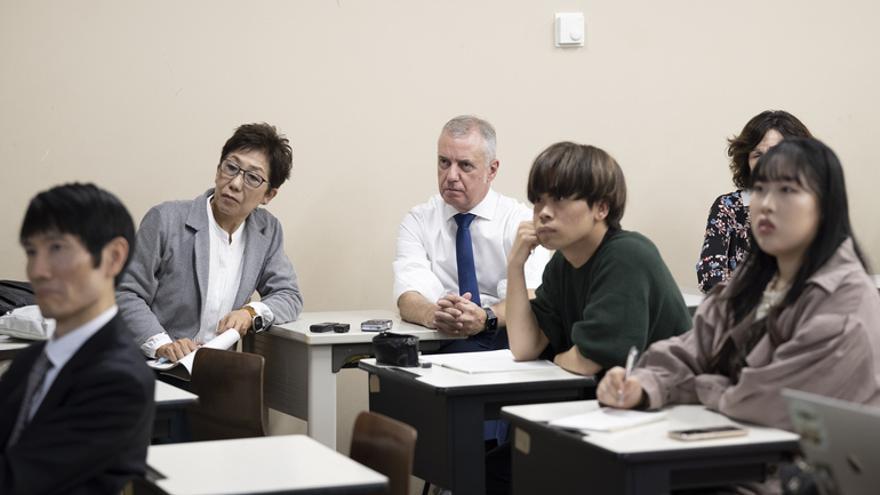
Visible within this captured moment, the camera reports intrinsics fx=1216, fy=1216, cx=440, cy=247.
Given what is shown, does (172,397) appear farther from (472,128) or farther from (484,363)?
(472,128)

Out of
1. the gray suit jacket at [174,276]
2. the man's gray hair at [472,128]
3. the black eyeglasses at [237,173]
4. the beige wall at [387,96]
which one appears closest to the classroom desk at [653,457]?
the gray suit jacket at [174,276]

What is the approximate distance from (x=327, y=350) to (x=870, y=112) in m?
2.96

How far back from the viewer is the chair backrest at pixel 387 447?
231 cm

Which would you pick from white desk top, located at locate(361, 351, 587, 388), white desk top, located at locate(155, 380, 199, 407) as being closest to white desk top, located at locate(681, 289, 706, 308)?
white desk top, located at locate(361, 351, 587, 388)

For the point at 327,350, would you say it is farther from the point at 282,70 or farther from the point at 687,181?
the point at 687,181

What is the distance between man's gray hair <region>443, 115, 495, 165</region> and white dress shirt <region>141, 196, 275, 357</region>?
865 mm

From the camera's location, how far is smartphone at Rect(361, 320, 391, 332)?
403 cm

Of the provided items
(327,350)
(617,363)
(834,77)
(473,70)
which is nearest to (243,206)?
(327,350)

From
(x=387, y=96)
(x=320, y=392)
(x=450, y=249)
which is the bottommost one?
(x=320, y=392)

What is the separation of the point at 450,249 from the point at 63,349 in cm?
254

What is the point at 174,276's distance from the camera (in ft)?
13.6

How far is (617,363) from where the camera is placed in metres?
3.09

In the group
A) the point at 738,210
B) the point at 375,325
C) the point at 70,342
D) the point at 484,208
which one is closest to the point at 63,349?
the point at 70,342

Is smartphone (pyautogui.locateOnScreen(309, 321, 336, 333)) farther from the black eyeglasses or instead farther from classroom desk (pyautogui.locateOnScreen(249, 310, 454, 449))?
the black eyeglasses
